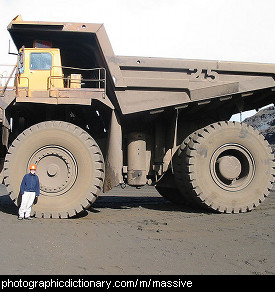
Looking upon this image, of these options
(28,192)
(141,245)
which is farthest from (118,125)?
(141,245)

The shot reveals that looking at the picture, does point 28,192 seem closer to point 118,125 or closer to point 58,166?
point 58,166

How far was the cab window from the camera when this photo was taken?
24.6 ft

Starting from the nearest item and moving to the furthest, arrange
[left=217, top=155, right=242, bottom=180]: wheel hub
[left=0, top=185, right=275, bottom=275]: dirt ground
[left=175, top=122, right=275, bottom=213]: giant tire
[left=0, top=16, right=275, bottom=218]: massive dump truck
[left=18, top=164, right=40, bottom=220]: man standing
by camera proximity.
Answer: [left=0, top=185, right=275, bottom=275]: dirt ground → [left=18, top=164, right=40, bottom=220]: man standing → [left=0, top=16, right=275, bottom=218]: massive dump truck → [left=175, top=122, right=275, bottom=213]: giant tire → [left=217, top=155, right=242, bottom=180]: wheel hub

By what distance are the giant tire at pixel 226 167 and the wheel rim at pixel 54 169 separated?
233cm

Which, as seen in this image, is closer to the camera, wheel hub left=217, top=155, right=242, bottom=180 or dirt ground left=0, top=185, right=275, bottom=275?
dirt ground left=0, top=185, right=275, bottom=275

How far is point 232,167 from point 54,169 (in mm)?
3698

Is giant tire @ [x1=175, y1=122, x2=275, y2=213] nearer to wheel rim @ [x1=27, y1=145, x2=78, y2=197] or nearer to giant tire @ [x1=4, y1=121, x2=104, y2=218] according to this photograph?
giant tire @ [x1=4, y1=121, x2=104, y2=218]

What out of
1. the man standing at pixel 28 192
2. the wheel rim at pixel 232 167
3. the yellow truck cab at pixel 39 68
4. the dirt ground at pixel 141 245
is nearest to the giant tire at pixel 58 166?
the man standing at pixel 28 192

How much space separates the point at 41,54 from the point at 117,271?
5339mm

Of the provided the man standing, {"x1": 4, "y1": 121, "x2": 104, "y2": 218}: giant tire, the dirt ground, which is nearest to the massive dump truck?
{"x1": 4, "y1": 121, "x2": 104, "y2": 218}: giant tire

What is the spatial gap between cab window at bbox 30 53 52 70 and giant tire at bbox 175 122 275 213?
3.37 meters

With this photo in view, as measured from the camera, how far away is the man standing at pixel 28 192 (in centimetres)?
666

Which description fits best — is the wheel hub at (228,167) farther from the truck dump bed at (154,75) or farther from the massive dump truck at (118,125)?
the truck dump bed at (154,75)
